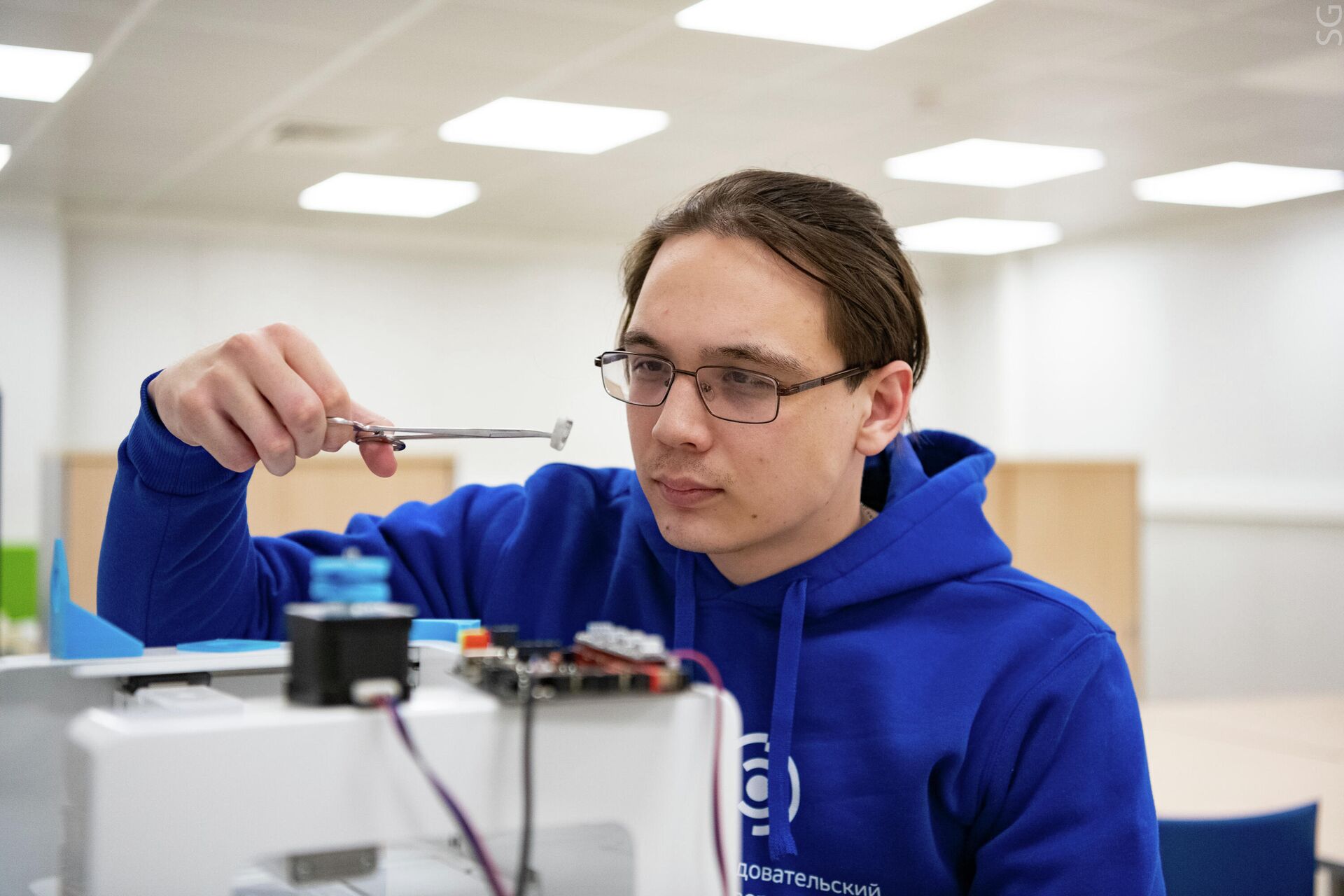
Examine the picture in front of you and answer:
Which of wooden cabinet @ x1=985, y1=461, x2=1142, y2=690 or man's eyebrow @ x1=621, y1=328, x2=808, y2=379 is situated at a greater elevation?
man's eyebrow @ x1=621, y1=328, x2=808, y2=379

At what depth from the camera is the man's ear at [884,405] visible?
1.22 meters

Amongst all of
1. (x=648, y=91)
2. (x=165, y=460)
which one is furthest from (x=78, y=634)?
(x=648, y=91)

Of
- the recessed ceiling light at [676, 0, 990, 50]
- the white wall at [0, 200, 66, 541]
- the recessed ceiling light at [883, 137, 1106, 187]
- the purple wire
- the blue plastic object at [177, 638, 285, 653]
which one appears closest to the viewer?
the purple wire

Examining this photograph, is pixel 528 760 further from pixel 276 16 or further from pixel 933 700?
pixel 276 16

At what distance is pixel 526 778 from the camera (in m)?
0.56

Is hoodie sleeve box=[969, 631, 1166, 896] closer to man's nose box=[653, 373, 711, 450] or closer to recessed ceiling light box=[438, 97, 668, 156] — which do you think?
man's nose box=[653, 373, 711, 450]

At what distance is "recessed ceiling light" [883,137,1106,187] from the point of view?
5.36m

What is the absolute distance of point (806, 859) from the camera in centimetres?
108

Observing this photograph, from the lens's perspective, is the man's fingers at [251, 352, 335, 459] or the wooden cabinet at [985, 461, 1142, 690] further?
the wooden cabinet at [985, 461, 1142, 690]

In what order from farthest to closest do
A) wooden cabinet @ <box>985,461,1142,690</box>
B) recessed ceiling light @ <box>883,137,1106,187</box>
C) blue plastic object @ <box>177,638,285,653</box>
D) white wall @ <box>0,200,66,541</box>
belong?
white wall @ <box>0,200,66,541</box> < recessed ceiling light @ <box>883,137,1106,187</box> < wooden cabinet @ <box>985,461,1142,690</box> < blue plastic object @ <box>177,638,285,653</box>

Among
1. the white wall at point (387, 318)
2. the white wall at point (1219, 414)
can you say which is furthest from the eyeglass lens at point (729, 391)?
the white wall at point (387, 318)

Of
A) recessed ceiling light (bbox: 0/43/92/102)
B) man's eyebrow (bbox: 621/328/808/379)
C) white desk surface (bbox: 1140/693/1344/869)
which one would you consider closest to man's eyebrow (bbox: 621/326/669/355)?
man's eyebrow (bbox: 621/328/808/379)

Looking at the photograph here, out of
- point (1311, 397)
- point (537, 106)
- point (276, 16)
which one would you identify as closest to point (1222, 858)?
point (276, 16)

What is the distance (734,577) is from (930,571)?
0.63ft
